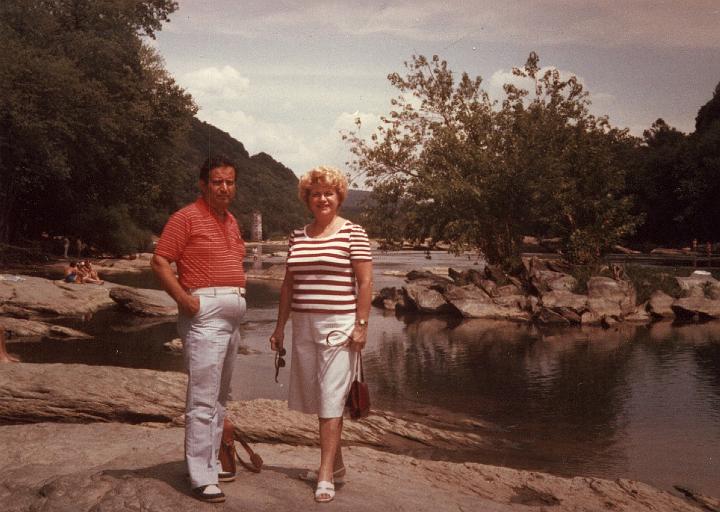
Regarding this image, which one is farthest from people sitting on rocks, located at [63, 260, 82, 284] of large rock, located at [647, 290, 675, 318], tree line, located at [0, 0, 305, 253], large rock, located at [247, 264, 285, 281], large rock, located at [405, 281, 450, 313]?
large rock, located at [647, 290, 675, 318]

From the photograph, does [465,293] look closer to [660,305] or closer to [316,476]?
[660,305]

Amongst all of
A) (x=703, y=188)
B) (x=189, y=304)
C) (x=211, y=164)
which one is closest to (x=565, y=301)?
(x=211, y=164)

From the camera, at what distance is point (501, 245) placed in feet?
88.2

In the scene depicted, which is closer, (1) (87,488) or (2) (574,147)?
(1) (87,488)

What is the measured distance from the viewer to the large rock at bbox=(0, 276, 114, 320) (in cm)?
1792

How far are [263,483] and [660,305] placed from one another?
19.6 m

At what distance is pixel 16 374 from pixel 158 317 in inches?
464

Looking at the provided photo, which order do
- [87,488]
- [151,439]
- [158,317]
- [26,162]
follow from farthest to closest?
[26,162] → [158,317] → [151,439] → [87,488]

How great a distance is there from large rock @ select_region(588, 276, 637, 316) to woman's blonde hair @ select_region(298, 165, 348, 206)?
17.6 meters

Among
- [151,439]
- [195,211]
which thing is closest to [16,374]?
[151,439]

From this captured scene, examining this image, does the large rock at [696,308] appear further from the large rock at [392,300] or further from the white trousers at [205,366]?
the white trousers at [205,366]

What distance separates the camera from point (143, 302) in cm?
1998

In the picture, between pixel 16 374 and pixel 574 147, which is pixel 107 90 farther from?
pixel 16 374

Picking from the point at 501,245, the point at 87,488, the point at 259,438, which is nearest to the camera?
the point at 87,488
